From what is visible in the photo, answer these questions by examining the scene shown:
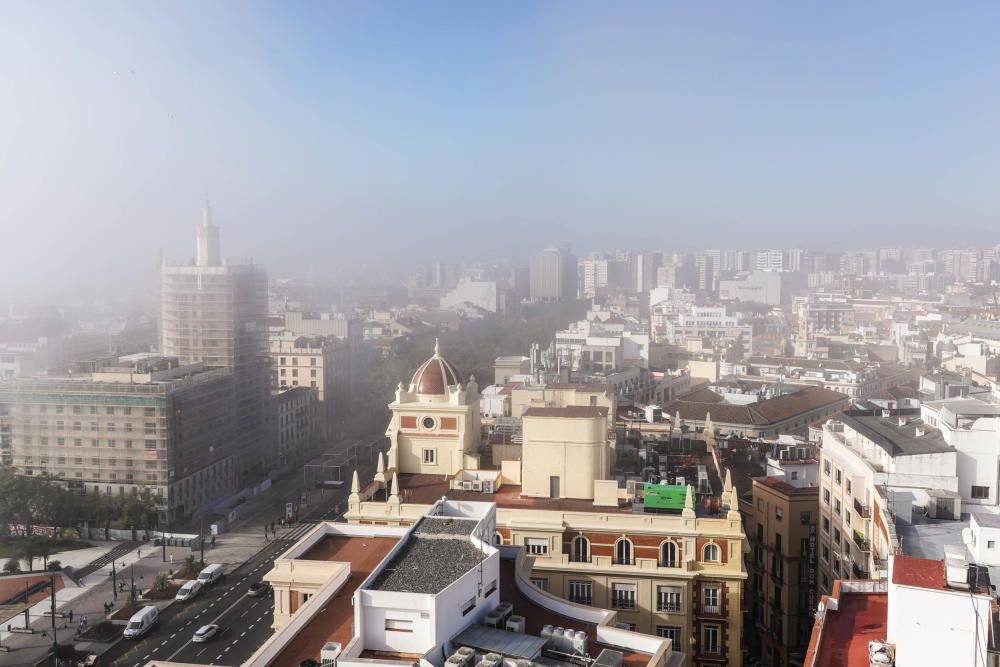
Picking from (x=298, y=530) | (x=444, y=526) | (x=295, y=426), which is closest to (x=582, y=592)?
(x=444, y=526)

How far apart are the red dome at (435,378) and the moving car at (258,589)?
9826mm

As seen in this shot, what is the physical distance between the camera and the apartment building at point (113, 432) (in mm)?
38531

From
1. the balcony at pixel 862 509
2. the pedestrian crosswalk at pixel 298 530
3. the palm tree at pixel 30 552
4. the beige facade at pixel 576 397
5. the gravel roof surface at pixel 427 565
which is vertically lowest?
the pedestrian crosswalk at pixel 298 530

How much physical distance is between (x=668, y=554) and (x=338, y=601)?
7.32 m

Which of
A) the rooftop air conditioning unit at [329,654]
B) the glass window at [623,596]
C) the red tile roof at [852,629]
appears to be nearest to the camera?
the red tile roof at [852,629]

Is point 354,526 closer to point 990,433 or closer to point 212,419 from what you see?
point 990,433

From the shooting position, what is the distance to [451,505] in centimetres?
1692

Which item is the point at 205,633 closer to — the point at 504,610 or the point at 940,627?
the point at 504,610

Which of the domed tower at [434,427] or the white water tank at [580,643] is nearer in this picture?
the white water tank at [580,643]

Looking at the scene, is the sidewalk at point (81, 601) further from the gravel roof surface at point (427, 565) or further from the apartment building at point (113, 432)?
the gravel roof surface at point (427, 565)

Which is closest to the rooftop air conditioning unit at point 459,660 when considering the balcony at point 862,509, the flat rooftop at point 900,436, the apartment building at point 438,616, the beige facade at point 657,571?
the apartment building at point 438,616

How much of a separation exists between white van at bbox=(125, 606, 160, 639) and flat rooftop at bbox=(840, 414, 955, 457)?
803 inches

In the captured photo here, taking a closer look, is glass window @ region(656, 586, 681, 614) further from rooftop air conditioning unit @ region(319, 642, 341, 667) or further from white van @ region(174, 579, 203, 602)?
white van @ region(174, 579, 203, 602)

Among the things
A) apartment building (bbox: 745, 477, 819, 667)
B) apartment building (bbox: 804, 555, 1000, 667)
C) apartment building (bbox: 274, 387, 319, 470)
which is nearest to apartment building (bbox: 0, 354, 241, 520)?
apartment building (bbox: 274, 387, 319, 470)
